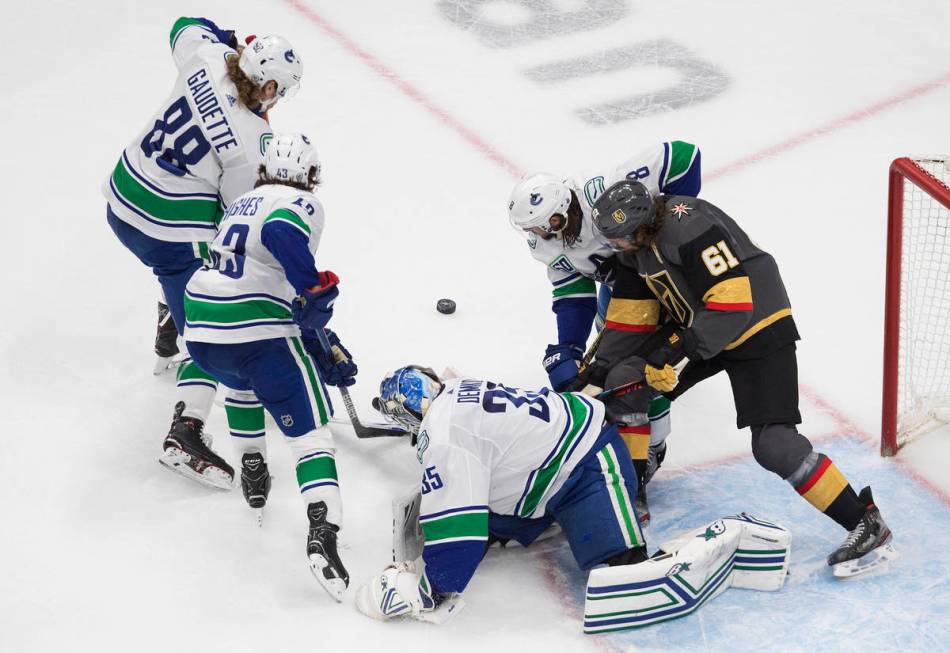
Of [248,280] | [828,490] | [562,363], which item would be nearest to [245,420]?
[248,280]

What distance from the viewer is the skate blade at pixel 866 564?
3666 mm

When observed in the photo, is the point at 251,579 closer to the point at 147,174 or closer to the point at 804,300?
the point at 147,174

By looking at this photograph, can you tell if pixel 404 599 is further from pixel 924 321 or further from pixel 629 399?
pixel 924 321

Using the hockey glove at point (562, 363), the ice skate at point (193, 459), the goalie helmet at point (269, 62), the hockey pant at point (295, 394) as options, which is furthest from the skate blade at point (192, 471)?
the goalie helmet at point (269, 62)

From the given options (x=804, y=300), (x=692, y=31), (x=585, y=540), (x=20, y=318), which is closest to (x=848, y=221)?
(x=804, y=300)

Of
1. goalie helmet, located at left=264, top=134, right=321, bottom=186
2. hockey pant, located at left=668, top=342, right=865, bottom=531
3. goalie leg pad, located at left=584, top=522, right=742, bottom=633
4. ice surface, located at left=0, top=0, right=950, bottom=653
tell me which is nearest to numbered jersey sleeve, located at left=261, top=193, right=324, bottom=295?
goalie helmet, located at left=264, top=134, right=321, bottom=186

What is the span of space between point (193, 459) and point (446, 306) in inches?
45.7

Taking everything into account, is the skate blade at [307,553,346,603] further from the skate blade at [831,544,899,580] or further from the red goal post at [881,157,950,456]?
the red goal post at [881,157,950,456]

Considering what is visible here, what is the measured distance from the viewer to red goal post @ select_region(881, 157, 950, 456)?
3996mm

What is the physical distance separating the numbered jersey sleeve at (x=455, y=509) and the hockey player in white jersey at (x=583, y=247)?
0.58 m

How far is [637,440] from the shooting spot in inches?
152

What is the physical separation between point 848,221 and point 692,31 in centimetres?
159

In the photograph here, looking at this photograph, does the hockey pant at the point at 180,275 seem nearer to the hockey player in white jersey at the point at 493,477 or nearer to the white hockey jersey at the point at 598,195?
the hockey player in white jersey at the point at 493,477

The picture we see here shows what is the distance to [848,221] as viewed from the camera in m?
5.26
